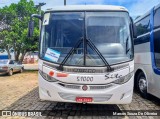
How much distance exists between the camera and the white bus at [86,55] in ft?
19.5

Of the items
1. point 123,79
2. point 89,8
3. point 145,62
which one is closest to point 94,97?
point 123,79

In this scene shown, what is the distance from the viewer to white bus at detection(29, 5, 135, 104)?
593 cm

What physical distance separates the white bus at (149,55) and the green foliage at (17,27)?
15558 mm

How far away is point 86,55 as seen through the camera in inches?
241

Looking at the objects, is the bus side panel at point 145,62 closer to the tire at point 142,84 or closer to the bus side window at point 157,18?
the tire at point 142,84

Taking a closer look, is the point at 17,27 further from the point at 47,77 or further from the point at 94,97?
the point at 94,97

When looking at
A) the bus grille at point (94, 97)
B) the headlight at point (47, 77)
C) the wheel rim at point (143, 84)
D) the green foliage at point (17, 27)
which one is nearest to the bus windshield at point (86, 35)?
the headlight at point (47, 77)

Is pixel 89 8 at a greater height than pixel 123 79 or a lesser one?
greater

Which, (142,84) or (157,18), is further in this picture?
(142,84)

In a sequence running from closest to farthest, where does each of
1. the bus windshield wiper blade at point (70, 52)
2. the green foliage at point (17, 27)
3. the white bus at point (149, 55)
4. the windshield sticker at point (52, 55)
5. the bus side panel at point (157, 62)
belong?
the bus windshield wiper blade at point (70, 52), the windshield sticker at point (52, 55), the bus side panel at point (157, 62), the white bus at point (149, 55), the green foliage at point (17, 27)

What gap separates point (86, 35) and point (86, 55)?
60 centimetres

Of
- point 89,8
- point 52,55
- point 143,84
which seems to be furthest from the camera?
point 143,84

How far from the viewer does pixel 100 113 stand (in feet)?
22.2

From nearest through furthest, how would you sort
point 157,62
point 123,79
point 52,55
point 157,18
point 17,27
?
point 123,79 → point 52,55 → point 157,62 → point 157,18 → point 17,27
